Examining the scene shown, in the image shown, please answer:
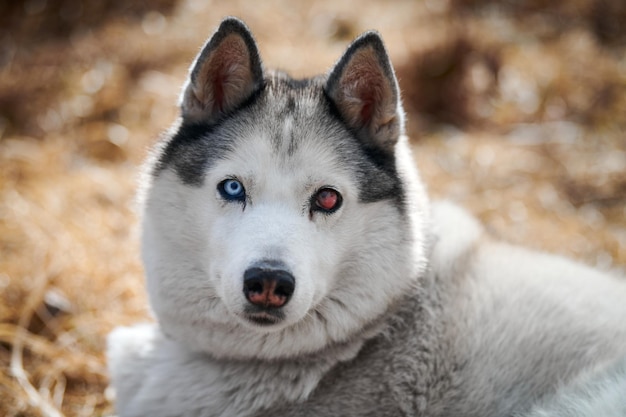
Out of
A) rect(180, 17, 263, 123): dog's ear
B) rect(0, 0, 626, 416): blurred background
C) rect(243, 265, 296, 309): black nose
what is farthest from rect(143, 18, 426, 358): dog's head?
rect(0, 0, 626, 416): blurred background

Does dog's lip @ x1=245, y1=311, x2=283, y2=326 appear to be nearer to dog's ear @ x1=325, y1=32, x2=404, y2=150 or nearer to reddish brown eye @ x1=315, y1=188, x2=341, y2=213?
reddish brown eye @ x1=315, y1=188, x2=341, y2=213

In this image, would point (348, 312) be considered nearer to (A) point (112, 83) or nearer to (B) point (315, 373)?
(B) point (315, 373)

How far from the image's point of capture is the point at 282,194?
8.93 ft

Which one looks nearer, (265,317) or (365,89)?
(265,317)

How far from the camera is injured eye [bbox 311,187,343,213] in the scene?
110 inches

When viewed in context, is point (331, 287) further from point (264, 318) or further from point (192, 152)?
point (192, 152)

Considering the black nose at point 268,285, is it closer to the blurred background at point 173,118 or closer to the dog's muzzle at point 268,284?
the dog's muzzle at point 268,284

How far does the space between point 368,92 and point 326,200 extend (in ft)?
1.93

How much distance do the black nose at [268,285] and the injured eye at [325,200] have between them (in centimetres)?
44

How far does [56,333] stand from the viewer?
13.9 feet

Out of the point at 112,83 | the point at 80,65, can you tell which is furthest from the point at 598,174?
the point at 80,65

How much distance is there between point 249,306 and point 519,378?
1.28 metres

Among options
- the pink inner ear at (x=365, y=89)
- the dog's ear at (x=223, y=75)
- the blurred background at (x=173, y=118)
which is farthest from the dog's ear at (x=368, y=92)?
the blurred background at (x=173, y=118)

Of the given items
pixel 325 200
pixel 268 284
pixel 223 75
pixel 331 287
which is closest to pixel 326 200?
pixel 325 200
